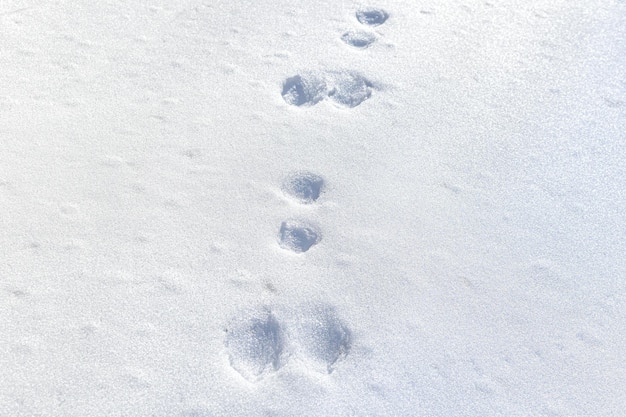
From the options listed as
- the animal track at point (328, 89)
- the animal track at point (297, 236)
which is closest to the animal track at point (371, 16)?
the animal track at point (328, 89)

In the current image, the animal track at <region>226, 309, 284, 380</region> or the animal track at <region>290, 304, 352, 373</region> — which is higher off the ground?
the animal track at <region>290, 304, 352, 373</region>

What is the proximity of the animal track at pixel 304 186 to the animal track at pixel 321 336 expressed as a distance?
0.43m

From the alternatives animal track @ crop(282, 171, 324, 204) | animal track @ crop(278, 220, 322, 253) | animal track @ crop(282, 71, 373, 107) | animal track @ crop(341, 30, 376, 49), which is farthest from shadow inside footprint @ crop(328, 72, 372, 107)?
animal track @ crop(278, 220, 322, 253)

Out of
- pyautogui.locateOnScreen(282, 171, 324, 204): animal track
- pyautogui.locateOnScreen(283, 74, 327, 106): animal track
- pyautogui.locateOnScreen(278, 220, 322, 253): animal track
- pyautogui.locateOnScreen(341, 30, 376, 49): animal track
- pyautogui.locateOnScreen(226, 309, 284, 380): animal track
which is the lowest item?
pyautogui.locateOnScreen(226, 309, 284, 380): animal track

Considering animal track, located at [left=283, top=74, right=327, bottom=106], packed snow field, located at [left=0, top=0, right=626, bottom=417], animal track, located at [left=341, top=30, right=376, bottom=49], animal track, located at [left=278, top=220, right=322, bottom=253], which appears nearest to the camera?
packed snow field, located at [left=0, top=0, right=626, bottom=417]

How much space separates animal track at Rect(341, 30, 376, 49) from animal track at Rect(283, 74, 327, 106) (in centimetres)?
30

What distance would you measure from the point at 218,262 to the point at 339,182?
51cm

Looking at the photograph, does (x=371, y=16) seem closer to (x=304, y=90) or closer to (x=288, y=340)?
(x=304, y=90)

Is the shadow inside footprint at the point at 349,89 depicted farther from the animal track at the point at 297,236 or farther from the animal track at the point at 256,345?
the animal track at the point at 256,345

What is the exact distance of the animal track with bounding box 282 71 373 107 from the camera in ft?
7.70

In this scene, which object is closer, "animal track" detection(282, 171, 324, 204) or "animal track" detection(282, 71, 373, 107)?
"animal track" detection(282, 171, 324, 204)

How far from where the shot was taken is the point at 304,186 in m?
2.06

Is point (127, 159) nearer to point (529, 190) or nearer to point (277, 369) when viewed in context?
point (277, 369)

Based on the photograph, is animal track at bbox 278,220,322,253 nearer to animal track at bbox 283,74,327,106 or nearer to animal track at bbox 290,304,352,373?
animal track at bbox 290,304,352,373
